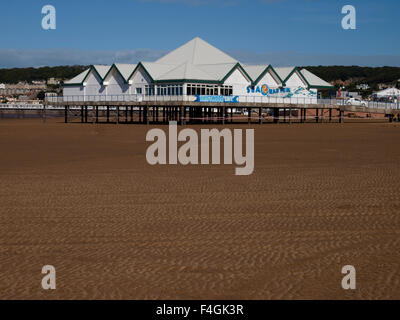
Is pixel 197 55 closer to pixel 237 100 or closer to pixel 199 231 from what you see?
pixel 237 100

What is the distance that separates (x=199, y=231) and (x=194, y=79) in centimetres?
3843

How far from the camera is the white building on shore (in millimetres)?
46906

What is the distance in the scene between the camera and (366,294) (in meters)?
5.79

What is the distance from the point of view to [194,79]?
151ft

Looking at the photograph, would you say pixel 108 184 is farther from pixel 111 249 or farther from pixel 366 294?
pixel 366 294

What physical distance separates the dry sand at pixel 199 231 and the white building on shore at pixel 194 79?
3120 cm

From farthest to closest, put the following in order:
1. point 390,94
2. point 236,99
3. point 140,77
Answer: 1. point 390,94
2. point 140,77
3. point 236,99

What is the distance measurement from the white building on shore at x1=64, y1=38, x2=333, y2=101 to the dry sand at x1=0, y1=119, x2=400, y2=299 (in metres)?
31.2

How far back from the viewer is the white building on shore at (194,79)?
154 ft

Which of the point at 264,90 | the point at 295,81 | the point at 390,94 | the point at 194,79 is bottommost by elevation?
the point at 264,90

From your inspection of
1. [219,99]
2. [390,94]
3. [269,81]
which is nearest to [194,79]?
[219,99]

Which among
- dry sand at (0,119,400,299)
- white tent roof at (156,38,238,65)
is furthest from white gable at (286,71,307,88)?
dry sand at (0,119,400,299)

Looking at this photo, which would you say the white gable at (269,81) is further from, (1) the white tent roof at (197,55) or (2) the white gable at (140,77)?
(2) the white gable at (140,77)

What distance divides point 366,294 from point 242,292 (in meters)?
1.26
